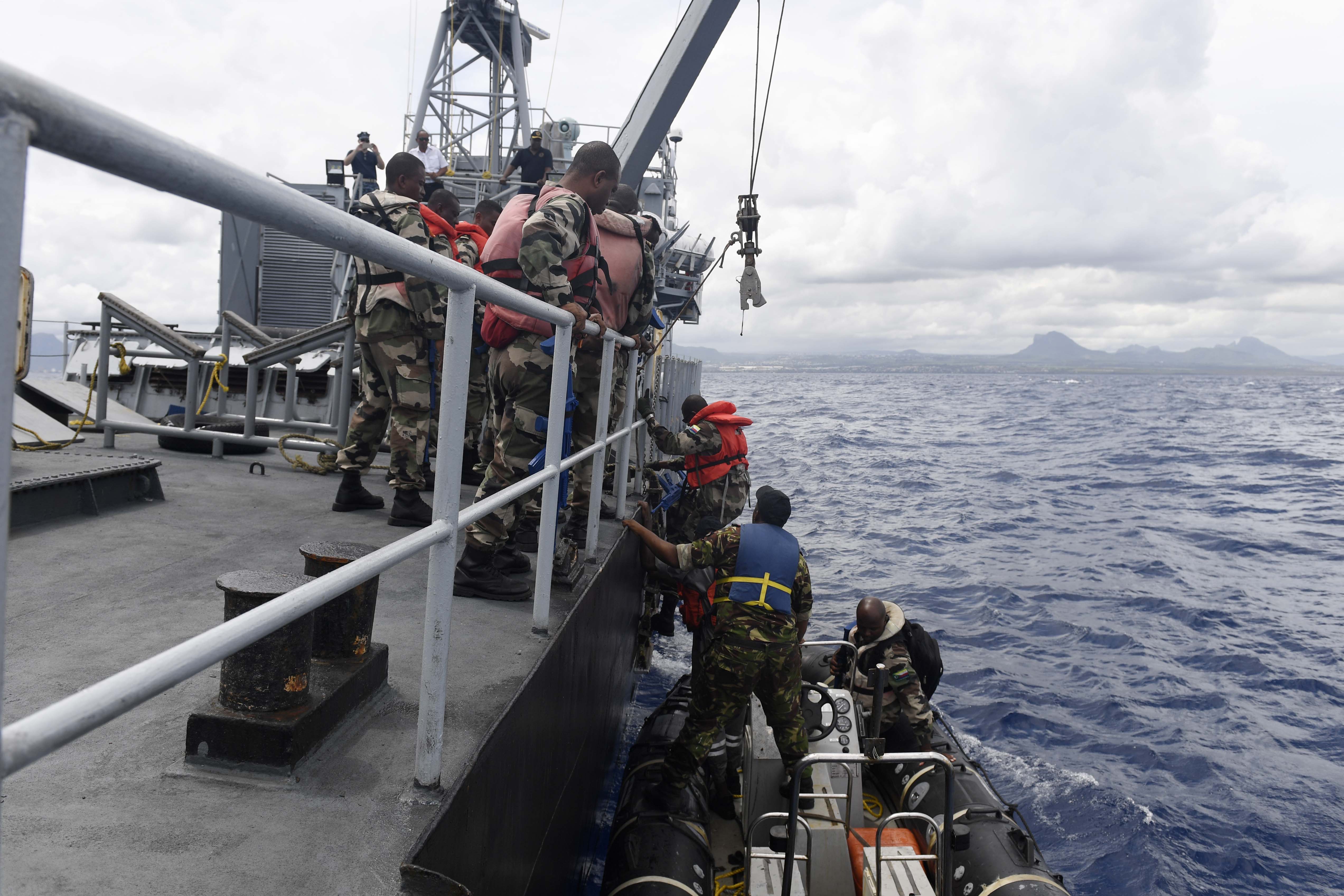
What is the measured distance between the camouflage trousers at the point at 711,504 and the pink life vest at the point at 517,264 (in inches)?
168

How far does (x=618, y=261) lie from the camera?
4.88 metres

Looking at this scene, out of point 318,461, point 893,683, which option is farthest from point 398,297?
point 893,683

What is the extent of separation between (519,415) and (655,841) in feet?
8.28

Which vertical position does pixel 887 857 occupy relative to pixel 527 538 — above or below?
below

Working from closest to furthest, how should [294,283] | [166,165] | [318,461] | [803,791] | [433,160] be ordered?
1. [166,165]
2. [803,791]
3. [318,461]
4. [294,283]
5. [433,160]

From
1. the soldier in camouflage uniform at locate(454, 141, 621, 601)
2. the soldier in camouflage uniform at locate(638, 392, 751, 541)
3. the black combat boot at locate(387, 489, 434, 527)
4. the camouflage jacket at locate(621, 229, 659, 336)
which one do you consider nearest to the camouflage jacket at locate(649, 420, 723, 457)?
the soldier in camouflage uniform at locate(638, 392, 751, 541)

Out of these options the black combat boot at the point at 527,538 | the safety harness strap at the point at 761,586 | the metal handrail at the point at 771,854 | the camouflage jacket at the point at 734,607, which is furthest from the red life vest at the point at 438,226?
the metal handrail at the point at 771,854

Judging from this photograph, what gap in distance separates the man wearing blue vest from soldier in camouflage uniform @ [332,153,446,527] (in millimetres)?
1349

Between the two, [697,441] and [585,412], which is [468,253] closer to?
[585,412]

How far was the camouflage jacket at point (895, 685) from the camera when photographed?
6.34 metres

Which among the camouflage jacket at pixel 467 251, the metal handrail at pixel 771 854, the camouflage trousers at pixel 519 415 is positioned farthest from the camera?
the camouflage jacket at pixel 467 251

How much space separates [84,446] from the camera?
21.2ft

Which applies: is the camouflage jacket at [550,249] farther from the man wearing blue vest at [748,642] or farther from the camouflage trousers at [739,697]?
the camouflage trousers at [739,697]

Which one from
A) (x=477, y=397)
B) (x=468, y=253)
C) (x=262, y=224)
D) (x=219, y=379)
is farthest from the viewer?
(x=219, y=379)
